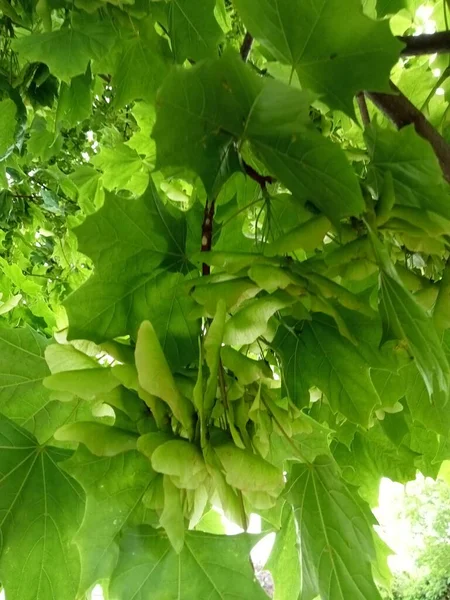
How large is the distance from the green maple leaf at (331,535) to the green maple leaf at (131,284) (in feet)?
0.53

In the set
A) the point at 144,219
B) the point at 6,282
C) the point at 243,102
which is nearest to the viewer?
the point at 243,102

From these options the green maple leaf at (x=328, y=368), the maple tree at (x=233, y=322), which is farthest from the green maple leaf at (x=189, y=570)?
the green maple leaf at (x=328, y=368)

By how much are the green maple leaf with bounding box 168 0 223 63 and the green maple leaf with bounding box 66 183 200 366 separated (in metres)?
0.22

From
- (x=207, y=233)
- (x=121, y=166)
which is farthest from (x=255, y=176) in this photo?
(x=121, y=166)

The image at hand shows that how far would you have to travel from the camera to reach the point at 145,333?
0.37m

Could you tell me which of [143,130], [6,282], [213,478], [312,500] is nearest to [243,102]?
[213,478]

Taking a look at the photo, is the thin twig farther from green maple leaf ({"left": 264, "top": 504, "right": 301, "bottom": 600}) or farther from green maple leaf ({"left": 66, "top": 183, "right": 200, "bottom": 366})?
green maple leaf ({"left": 264, "top": 504, "right": 301, "bottom": 600})

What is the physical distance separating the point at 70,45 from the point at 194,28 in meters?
0.13

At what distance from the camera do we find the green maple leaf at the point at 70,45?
2.04 ft

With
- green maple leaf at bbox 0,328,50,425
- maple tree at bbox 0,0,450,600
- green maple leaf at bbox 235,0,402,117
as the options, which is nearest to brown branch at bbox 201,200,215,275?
maple tree at bbox 0,0,450,600

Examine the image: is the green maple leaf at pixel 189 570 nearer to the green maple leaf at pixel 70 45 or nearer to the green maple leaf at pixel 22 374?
the green maple leaf at pixel 22 374

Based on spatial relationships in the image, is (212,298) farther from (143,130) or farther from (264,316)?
(143,130)

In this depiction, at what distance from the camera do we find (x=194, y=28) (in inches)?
23.3

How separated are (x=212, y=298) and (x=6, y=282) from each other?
3.29 feet
